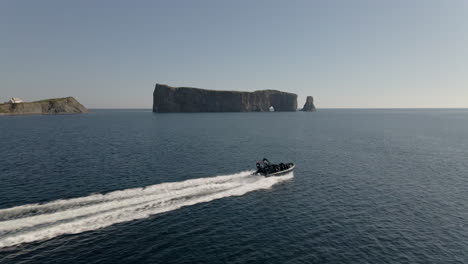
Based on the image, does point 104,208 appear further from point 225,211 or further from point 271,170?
point 271,170

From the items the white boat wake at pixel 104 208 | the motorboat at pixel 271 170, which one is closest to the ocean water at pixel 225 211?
the white boat wake at pixel 104 208

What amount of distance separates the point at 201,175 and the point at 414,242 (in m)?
28.9

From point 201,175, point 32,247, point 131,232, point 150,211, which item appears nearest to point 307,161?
point 201,175

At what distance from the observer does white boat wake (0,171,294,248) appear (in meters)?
22.0

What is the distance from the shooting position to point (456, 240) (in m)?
23.2

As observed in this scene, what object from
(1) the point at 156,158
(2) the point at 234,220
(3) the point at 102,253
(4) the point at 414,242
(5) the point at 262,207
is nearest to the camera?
(3) the point at 102,253

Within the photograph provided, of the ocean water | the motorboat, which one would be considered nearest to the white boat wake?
the ocean water

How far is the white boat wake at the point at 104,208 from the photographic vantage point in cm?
2205

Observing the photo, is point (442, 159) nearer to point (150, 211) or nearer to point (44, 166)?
point (150, 211)

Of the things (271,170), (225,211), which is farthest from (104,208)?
(271,170)

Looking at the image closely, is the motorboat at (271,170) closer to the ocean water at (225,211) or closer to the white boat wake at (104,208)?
the ocean water at (225,211)

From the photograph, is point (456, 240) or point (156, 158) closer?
point (456, 240)

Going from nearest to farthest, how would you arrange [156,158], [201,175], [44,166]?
1. [201,175]
2. [44,166]
3. [156,158]

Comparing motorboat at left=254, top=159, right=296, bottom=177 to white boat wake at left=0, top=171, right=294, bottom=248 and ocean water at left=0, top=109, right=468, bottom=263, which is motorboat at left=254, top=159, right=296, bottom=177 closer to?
ocean water at left=0, top=109, right=468, bottom=263
